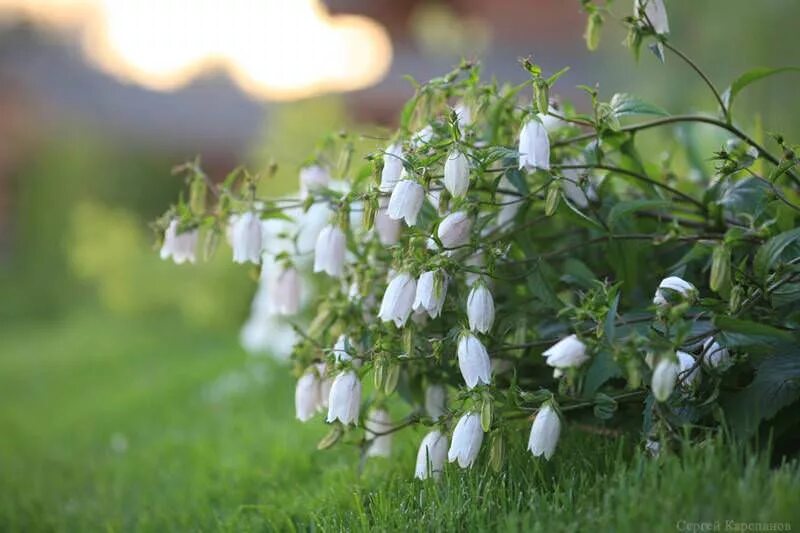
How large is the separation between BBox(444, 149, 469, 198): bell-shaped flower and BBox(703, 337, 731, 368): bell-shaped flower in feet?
1.45

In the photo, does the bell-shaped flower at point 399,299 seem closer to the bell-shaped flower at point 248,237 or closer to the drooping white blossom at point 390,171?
the drooping white blossom at point 390,171

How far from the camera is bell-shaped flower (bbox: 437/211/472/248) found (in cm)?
156

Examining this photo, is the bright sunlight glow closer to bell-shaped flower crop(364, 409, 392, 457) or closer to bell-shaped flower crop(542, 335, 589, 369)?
bell-shaped flower crop(364, 409, 392, 457)

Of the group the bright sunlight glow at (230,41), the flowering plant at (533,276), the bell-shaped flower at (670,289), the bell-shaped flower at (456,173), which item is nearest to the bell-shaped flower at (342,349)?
the flowering plant at (533,276)

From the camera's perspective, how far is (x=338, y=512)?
174 centimetres

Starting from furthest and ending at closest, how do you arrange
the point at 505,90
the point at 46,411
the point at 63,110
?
the point at 63,110, the point at 46,411, the point at 505,90

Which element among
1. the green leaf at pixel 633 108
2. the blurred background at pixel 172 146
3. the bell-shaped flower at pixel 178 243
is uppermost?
the blurred background at pixel 172 146

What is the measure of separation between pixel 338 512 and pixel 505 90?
0.83 metres

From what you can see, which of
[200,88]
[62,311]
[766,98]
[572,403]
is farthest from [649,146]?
[200,88]

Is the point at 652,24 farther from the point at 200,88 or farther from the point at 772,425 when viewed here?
the point at 200,88

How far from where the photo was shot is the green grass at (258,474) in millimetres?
1343

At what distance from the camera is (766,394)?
1.47m

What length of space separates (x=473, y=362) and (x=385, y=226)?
0.46 metres

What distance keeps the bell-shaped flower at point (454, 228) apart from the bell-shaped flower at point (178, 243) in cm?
55
